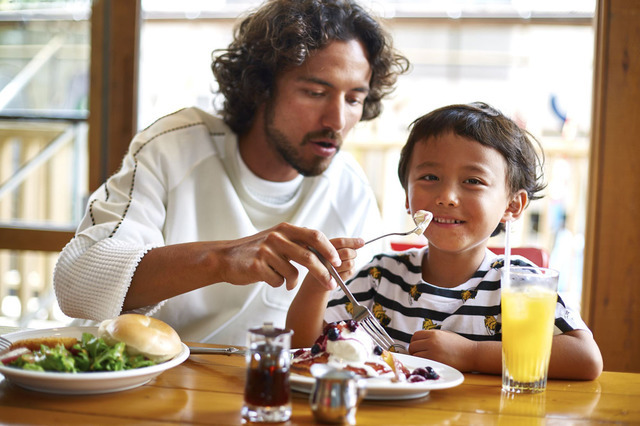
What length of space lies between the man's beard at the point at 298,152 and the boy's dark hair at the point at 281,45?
146 mm

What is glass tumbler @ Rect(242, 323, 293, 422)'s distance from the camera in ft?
3.10

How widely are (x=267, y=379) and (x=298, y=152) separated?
110cm

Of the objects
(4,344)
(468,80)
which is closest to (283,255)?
(4,344)

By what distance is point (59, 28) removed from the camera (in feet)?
9.70

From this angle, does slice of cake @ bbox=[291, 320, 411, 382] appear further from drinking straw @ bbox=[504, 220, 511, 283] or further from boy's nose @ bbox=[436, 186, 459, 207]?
boy's nose @ bbox=[436, 186, 459, 207]

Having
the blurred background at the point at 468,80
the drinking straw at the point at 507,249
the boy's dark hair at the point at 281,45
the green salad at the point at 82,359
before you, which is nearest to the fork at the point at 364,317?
the drinking straw at the point at 507,249

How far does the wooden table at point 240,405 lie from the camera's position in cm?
97

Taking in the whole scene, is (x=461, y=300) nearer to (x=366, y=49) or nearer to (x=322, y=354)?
(x=322, y=354)

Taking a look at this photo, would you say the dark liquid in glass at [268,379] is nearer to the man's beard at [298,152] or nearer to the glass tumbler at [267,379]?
the glass tumbler at [267,379]

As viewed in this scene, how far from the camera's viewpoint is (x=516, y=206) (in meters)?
1.67

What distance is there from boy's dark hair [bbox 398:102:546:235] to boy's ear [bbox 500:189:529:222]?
0.06 feet

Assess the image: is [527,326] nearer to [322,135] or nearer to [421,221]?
[421,221]

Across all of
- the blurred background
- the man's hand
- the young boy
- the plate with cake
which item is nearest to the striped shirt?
the young boy

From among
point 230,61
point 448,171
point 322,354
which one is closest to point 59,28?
point 230,61
